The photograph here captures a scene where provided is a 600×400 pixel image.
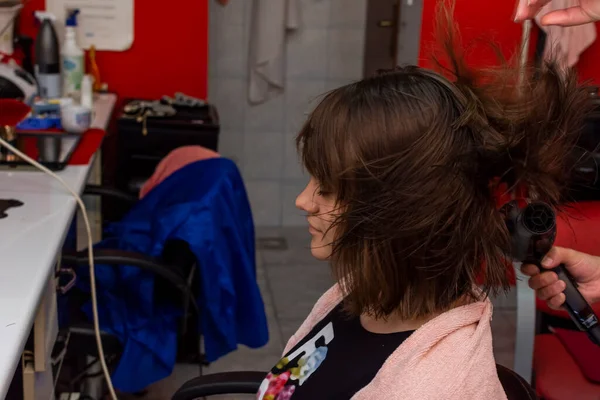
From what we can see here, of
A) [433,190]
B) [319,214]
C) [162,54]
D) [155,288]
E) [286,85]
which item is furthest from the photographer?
[286,85]

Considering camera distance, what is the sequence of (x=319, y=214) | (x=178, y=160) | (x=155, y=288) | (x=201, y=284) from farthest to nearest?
1. (x=178, y=160)
2. (x=155, y=288)
3. (x=201, y=284)
4. (x=319, y=214)

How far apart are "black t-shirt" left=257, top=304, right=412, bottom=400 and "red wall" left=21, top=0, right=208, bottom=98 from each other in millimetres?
2352

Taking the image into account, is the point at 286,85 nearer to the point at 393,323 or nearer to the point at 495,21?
the point at 495,21

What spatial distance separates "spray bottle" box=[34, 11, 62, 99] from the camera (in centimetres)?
285

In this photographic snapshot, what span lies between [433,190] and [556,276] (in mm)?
307

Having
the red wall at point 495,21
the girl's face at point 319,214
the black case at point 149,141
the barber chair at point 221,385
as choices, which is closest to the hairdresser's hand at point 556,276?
the girl's face at point 319,214

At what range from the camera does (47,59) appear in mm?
2930

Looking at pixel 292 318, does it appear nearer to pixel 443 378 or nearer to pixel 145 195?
pixel 145 195

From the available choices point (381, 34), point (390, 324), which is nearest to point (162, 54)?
point (381, 34)

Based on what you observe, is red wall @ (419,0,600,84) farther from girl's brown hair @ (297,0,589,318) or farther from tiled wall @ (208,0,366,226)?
girl's brown hair @ (297,0,589,318)

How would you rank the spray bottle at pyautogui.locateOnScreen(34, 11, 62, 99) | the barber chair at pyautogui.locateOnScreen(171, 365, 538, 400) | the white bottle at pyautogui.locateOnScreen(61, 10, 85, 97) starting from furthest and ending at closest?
the white bottle at pyautogui.locateOnScreen(61, 10, 85, 97), the spray bottle at pyautogui.locateOnScreen(34, 11, 62, 99), the barber chair at pyautogui.locateOnScreen(171, 365, 538, 400)

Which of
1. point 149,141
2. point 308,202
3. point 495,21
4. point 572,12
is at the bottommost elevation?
point 149,141

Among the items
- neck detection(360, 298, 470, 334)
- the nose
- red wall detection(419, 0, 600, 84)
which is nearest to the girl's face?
the nose

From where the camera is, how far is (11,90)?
2.57 m
